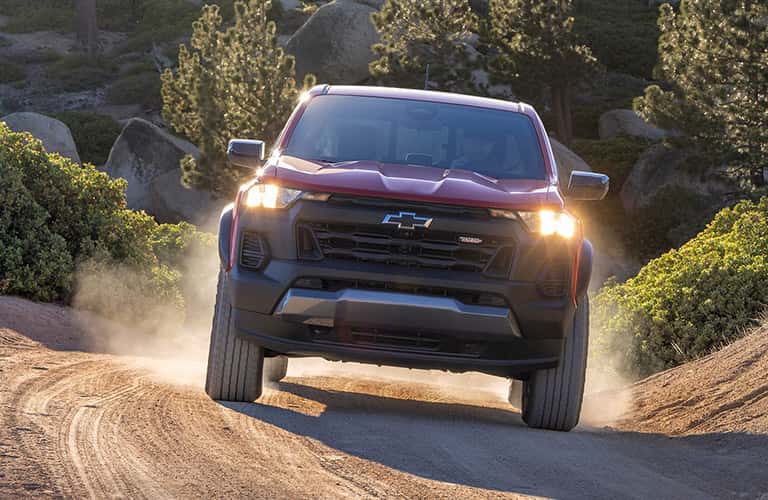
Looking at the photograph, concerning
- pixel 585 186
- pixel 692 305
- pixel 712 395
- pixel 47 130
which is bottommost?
pixel 47 130

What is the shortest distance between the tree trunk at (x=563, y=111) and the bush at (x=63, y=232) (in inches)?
841

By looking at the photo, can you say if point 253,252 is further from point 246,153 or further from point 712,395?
point 712,395

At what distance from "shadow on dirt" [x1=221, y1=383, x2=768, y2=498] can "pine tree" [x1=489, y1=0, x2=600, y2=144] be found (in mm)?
26837

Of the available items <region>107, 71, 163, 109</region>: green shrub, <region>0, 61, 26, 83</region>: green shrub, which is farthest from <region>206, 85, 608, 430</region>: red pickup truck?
<region>0, 61, 26, 83</region>: green shrub

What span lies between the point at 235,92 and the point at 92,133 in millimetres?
12263

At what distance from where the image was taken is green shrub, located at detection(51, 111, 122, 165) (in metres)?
40.2

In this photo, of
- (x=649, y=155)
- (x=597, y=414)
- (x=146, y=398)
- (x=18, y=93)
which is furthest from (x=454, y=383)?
(x=18, y=93)

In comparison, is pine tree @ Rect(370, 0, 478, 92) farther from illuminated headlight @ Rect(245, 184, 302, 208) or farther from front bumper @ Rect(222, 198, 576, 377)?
front bumper @ Rect(222, 198, 576, 377)

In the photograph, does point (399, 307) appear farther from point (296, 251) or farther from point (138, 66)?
point (138, 66)

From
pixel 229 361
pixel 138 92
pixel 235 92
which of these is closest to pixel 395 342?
pixel 229 361

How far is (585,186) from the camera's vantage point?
8.01 metres

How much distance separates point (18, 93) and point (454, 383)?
40.0 m

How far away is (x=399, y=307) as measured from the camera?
6.93m

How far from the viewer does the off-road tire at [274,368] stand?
30.7 feet
